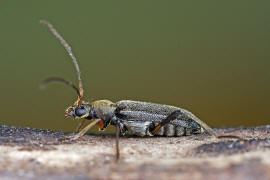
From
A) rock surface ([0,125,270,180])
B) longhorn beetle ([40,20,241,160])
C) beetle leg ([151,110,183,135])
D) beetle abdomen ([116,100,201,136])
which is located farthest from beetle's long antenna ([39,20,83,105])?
beetle leg ([151,110,183,135])

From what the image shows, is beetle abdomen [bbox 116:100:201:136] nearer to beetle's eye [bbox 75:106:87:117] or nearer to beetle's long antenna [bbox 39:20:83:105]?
beetle's eye [bbox 75:106:87:117]

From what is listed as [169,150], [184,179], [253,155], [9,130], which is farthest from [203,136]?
[9,130]

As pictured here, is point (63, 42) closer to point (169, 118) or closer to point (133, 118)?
point (133, 118)

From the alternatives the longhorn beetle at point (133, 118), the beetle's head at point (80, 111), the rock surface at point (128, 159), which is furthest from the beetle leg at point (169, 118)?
the beetle's head at point (80, 111)

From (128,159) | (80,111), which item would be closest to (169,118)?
(80,111)

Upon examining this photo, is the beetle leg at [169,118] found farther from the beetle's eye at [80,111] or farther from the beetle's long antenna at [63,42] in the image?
the beetle's long antenna at [63,42]

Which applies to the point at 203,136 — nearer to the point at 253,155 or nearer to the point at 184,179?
the point at 253,155
